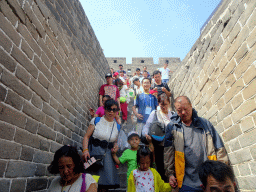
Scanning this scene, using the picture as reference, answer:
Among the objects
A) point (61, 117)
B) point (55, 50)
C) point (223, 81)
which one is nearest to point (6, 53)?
point (55, 50)

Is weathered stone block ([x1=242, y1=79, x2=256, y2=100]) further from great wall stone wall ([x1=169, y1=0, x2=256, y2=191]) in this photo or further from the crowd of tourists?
the crowd of tourists

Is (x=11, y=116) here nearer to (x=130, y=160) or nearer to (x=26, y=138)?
(x=26, y=138)

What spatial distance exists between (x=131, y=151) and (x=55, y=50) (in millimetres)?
2047

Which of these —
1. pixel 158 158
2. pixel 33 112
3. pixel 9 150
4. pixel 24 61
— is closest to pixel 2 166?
pixel 9 150

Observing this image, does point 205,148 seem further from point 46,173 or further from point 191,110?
point 46,173

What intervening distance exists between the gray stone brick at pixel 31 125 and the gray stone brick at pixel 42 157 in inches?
11.1

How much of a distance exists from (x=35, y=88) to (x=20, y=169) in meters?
0.88

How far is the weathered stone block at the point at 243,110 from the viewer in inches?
72.3

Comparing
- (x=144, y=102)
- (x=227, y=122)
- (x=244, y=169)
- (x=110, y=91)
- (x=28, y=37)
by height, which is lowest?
(x=244, y=169)

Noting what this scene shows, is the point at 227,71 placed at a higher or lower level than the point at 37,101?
higher

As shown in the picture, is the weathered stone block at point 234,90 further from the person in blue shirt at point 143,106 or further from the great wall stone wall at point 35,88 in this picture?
the great wall stone wall at point 35,88

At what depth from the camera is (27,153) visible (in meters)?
1.97

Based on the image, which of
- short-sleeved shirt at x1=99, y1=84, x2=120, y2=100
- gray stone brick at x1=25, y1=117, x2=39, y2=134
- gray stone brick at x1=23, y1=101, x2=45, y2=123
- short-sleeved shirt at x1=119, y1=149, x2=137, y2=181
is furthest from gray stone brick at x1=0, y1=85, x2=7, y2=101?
short-sleeved shirt at x1=99, y1=84, x2=120, y2=100

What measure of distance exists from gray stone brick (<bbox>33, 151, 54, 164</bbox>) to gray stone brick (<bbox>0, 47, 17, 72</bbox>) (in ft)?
3.36
